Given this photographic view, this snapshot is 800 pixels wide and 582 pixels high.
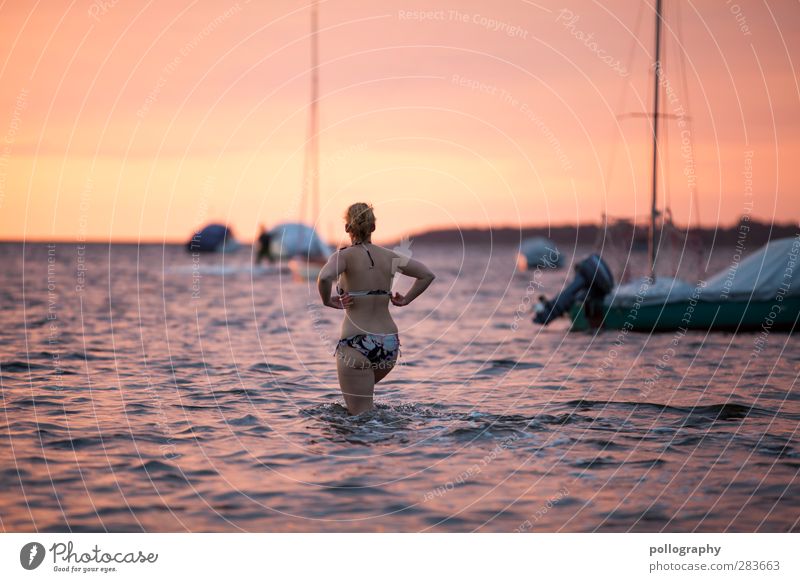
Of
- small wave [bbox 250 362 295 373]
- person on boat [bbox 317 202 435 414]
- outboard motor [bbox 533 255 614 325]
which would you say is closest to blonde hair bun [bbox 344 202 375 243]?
person on boat [bbox 317 202 435 414]

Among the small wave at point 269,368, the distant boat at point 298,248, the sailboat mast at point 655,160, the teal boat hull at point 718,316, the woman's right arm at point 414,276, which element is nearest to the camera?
the woman's right arm at point 414,276

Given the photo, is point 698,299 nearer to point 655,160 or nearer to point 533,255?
point 655,160

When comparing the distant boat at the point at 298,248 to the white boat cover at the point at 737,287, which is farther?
the distant boat at the point at 298,248

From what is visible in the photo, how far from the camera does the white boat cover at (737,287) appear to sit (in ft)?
80.9

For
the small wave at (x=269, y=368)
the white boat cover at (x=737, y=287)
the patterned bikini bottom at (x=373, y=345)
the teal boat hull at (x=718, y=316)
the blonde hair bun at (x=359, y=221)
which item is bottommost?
the small wave at (x=269, y=368)

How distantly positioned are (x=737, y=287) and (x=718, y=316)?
113cm

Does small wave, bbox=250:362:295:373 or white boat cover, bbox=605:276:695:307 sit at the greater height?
white boat cover, bbox=605:276:695:307

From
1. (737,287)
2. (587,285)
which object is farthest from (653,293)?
(737,287)

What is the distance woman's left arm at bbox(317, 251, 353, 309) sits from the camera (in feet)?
36.0

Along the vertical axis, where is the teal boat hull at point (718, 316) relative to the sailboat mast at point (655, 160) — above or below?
below

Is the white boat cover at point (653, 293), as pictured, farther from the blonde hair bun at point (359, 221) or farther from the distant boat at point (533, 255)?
the distant boat at point (533, 255)

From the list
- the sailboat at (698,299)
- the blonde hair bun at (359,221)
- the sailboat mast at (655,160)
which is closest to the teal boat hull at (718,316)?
the sailboat at (698,299)

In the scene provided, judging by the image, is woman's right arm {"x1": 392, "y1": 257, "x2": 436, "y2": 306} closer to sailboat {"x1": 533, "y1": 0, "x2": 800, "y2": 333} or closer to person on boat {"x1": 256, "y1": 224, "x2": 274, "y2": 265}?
sailboat {"x1": 533, "y1": 0, "x2": 800, "y2": 333}

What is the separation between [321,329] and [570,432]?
663 inches
